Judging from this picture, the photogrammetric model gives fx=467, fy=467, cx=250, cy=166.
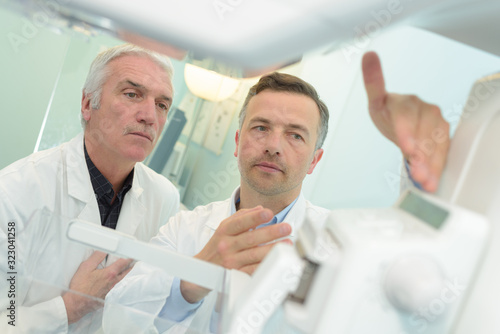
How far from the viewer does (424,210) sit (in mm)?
413

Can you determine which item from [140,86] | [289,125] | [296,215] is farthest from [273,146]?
[140,86]

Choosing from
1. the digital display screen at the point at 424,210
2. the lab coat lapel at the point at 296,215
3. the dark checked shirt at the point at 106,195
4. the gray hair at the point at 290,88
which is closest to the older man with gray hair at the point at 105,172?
the dark checked shirt at the point at 106,195

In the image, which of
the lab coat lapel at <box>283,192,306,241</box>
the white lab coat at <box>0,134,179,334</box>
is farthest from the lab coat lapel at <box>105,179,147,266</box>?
the lab coat lapel at <box>283,192,306,241</box>

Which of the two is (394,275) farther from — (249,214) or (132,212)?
(132,212)

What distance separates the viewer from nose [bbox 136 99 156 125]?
2.81 ft

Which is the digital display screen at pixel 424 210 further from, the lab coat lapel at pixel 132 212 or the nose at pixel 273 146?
the lab coat lapel at pixel 132 212

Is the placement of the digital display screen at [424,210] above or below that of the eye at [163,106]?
below

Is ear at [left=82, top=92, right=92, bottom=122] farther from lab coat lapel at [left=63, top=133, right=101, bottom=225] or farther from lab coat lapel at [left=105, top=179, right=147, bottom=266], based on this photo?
lab coat lapel at [left=105, top=179, right=147, bottom=266]

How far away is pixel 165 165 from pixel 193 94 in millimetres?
236

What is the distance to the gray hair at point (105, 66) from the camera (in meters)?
0.92

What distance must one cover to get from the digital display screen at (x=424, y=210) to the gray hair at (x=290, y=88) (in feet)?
1.57

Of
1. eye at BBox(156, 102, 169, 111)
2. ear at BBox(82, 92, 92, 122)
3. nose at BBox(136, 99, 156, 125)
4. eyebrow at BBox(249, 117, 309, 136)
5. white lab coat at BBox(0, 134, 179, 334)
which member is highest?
eyebrow at BBox(249, 117, 309, 136)

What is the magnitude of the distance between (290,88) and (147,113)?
0.90ft

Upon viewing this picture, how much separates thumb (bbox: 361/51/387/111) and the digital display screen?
0.16 metres
